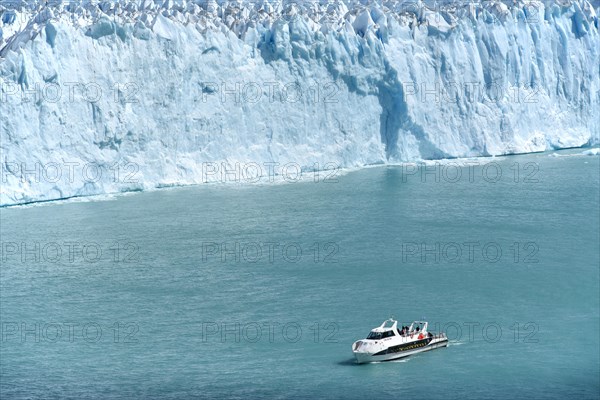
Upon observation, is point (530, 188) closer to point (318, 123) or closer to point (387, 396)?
point (318, 123)

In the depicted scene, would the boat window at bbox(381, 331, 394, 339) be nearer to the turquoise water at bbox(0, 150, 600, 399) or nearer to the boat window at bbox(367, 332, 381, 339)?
the boat window at bbox(367, 332, 381, 339)

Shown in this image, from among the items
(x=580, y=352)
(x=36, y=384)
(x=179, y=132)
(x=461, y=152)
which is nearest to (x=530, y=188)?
(x=461, y=152)

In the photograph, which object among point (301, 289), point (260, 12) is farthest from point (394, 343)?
point (260, 12)

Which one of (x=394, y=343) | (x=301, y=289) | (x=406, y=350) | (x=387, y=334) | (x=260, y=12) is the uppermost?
(x=260, y=12)

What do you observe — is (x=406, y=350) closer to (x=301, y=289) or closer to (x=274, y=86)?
(x=301, y=289)

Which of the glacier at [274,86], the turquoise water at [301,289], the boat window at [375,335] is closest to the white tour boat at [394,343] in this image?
the boat window at [375,335]

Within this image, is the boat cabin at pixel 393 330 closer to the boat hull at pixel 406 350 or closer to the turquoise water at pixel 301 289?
the boat hull at pixel 406 350

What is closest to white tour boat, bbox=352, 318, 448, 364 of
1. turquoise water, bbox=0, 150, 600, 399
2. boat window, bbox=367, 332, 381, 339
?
boat window, bbox=367, 332, 381, 339
